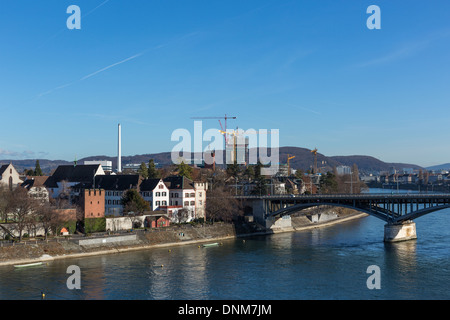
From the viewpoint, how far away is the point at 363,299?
138 ft

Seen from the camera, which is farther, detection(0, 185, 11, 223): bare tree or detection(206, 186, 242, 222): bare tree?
detection(206, 186, 242, 222): bare tree

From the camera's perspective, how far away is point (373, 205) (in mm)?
81438

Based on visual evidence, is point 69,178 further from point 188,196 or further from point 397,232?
point 397,232

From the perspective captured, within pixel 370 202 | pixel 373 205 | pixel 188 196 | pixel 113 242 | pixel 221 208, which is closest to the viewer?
pixel 113 242

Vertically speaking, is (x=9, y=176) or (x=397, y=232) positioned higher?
(x=9, y=176)

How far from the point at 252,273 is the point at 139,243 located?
23.0 metres

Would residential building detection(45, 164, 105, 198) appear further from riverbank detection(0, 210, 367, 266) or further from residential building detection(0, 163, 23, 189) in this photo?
riverbank detection(0, 210, 367, 266)

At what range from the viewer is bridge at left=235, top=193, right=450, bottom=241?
76.8m

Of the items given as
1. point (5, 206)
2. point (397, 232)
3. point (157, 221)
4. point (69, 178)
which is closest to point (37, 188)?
point (69, 178)

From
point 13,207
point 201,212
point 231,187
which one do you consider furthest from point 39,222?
point 231,187

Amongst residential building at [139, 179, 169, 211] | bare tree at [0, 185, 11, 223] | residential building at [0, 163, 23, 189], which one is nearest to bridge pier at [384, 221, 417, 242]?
residential building at [139, 179, 169, 211]

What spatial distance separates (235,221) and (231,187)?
106ft

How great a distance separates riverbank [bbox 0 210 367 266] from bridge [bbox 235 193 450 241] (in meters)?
4.43

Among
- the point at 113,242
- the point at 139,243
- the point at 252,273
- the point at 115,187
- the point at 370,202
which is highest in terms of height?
the point at 115,187
